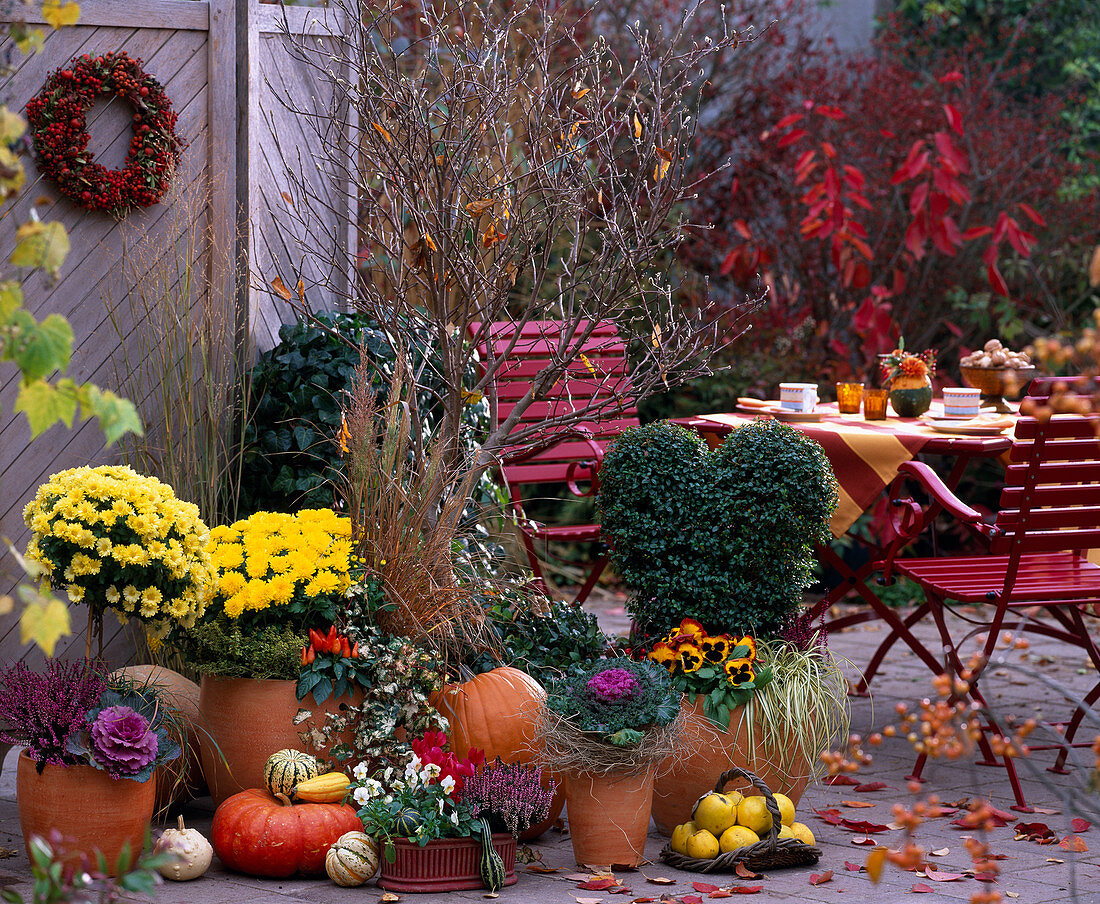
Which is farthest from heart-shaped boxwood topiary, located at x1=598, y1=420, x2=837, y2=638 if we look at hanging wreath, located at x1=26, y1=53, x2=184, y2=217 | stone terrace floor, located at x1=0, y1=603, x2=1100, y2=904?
hanging wreath, located at x1=26, y1=53, x2=184, y2=217

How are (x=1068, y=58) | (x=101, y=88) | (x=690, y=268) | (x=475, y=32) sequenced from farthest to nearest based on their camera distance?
1. (x=1068, y=58)
2. (x=690, y=268)
3. (x=475, y=32)
4. (x=101, y=88)

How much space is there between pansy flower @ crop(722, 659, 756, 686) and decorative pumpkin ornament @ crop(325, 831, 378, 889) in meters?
1.07

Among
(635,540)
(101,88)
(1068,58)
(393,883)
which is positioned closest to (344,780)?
(393,883)

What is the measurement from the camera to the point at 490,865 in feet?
10.5

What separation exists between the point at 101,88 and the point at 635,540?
229 cm

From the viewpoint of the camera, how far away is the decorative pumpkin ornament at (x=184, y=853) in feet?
10.7

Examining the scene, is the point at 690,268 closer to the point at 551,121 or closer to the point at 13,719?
the point at 551,121

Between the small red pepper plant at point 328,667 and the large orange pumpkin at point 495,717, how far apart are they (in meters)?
0.28

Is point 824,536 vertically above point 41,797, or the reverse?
point 824,536

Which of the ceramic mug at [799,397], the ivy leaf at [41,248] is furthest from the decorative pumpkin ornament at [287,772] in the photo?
the ceramic mug at [799,397]

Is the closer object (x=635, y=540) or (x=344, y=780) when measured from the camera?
(x=344, y=780)

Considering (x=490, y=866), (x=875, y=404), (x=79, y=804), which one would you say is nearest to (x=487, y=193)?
(x=875, y=404)

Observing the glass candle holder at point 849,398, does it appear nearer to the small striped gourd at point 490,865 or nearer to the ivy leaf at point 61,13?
the small striped gourd at point 490,865

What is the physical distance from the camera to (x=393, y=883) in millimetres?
3227
